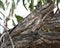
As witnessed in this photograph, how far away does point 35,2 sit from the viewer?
4.09 feet

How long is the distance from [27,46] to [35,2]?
0.61 meters

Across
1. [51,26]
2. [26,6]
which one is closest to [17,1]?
[26,6]

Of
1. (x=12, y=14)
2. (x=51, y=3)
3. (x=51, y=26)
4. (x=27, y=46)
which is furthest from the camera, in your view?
(x=12, y=14)

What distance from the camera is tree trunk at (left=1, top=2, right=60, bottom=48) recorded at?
2.15ft

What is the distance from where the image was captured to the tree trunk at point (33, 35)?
0.66 meters

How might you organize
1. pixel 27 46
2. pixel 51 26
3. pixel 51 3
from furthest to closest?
1. pixel 51 26
2. pixel 51 3
3. pixel 27 46

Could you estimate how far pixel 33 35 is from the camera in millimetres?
689

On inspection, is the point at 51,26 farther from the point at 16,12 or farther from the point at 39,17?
the point at 16,12

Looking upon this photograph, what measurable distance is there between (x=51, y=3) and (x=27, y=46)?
0.21m

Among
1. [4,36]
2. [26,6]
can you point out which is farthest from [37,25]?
[26,6]

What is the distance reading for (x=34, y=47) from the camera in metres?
0.68

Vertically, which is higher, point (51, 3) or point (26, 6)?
point (26, 6)

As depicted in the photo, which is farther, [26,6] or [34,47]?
[26,6]

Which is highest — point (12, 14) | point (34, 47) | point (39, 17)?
point (12, 14)
